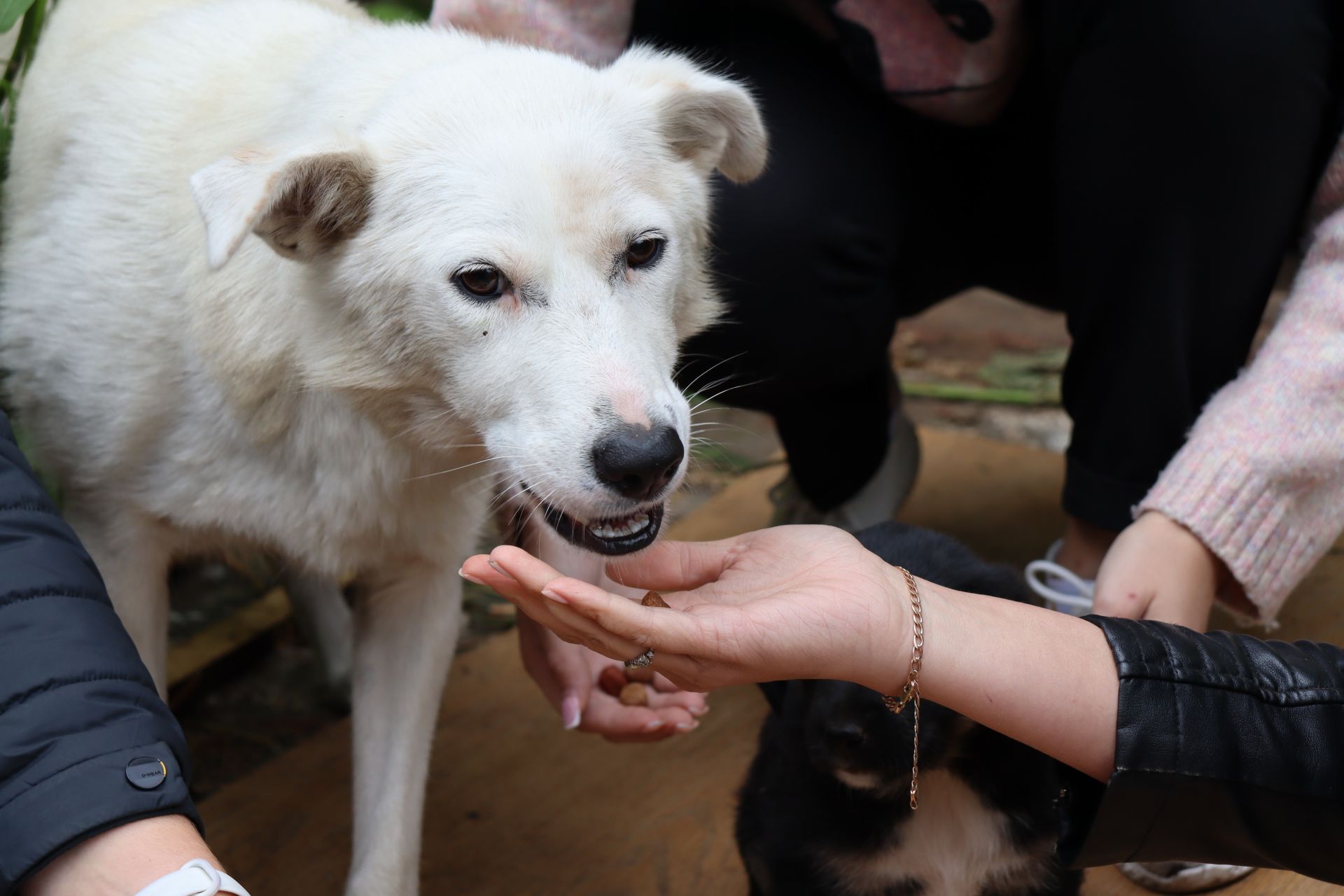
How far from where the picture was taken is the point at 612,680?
2.14 metres

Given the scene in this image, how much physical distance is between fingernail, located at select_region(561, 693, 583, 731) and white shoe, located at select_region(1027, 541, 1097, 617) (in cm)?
82

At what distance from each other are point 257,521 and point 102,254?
45 centimetres

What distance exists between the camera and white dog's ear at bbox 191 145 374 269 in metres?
1.44

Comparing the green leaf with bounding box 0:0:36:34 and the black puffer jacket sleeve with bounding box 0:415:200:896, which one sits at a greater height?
the green leaf with bounding box 0:0:36:34

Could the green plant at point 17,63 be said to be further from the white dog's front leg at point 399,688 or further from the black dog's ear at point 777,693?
the black dog's ear at point 777,693

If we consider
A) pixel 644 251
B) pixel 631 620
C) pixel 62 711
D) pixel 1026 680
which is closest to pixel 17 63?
pixel 644 251

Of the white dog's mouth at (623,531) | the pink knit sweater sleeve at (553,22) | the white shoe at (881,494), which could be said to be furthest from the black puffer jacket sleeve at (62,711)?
the white shoe at (881,494)

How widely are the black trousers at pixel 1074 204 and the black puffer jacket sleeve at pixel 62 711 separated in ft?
4.40

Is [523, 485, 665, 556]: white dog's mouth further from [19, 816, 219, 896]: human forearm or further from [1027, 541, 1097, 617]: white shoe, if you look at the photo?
[1027, 541, 1097, 617]: white shoe

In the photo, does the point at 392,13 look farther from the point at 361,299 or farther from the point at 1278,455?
the point at 1278,455

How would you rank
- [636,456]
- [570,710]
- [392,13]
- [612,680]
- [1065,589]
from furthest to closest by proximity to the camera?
[392,13] → [1065,589] → [612,680] → [570,710] → [636,456]

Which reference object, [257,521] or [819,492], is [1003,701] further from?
[819,492]

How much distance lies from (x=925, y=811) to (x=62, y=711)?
3.63 feet

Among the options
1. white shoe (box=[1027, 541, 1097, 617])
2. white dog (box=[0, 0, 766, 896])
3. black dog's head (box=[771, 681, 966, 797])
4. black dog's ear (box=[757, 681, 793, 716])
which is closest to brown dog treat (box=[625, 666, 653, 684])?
white dog (box=[0, 0, 766, 896])
